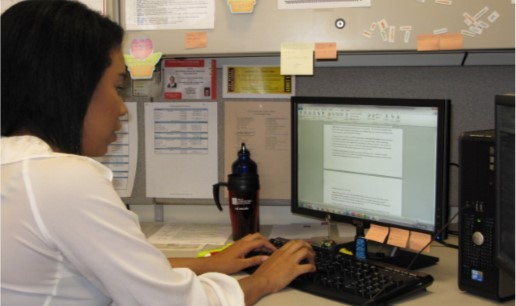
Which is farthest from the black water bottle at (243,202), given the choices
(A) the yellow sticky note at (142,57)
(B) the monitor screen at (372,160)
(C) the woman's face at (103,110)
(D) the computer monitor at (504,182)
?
(D) the computer monitor at (504,182)

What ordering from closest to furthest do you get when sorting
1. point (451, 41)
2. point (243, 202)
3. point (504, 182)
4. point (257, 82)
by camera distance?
1. point (504, 182)
2. point (451, 41)
3. point (243, 202)
4. point (257, 82)

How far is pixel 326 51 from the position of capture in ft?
3.93

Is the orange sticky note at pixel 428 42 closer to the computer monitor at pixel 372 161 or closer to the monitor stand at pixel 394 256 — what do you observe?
the computer monitor at pixel 372 161

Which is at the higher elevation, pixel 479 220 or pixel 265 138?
pixel 265 138

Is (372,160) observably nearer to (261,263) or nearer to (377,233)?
(377,233)

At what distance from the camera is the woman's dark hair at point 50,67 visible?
2.72 ft

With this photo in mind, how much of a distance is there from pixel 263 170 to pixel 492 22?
662 millimetres

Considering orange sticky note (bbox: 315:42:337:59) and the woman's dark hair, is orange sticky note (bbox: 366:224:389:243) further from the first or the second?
the woman's dark hair

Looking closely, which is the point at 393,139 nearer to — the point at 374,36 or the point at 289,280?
the point at 374,36

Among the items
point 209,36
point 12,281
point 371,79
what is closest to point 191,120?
point 209,36

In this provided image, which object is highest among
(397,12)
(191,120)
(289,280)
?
(397,12)

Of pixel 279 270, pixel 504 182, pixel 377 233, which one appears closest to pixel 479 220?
pixel 504 182

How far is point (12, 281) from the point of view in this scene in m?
0.77

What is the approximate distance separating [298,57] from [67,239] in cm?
64
